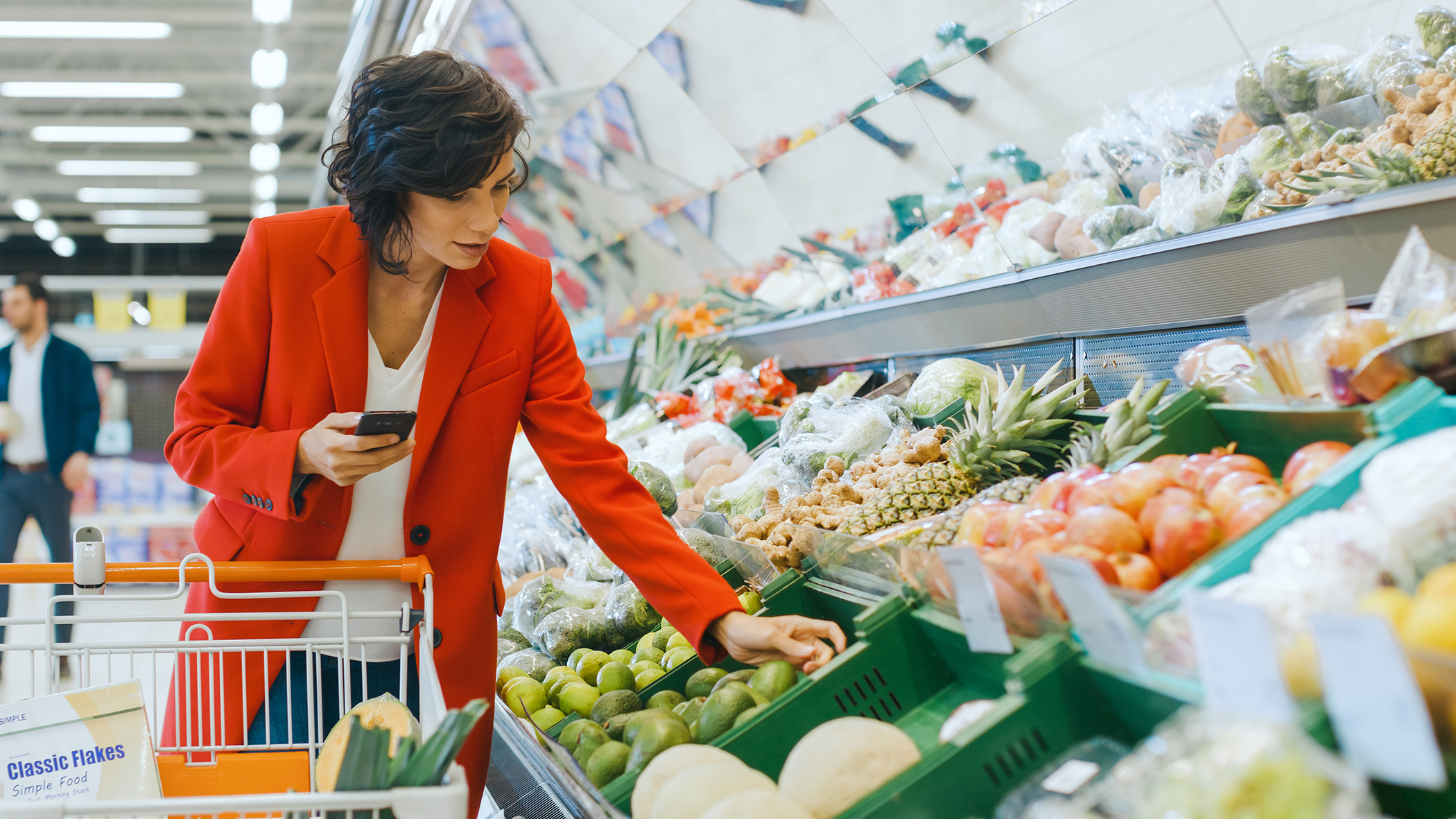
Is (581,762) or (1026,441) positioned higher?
(1026,441)

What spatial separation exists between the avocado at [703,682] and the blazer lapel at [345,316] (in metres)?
0.72

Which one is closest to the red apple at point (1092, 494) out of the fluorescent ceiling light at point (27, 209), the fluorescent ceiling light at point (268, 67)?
the fluorescent ceiling light at point (268, 67)

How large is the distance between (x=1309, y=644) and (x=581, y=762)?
99cm

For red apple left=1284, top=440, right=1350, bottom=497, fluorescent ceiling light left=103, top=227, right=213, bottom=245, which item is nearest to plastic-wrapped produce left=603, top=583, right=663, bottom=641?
red apple left=1284, top=440, right=1350, bottom=497

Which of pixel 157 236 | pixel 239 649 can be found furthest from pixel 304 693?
pixel 157 236

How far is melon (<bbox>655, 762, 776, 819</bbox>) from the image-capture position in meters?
1.13

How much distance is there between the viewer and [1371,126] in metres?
1.79

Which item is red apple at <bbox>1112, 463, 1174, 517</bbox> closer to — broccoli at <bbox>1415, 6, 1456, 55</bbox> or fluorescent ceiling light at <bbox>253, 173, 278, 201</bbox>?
broccoli at <bbox>1415, 6, 1456, 55</bbox>

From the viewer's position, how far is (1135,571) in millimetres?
1094

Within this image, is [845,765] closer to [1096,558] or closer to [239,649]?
[1096,558]

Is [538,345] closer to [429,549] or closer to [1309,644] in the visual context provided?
[429,549]

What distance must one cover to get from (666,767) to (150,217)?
47.2 feet

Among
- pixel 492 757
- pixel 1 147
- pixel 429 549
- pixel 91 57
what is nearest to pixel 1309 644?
pixel 429 549

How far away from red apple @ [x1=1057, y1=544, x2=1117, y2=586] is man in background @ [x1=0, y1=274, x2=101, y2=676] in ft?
19.4
